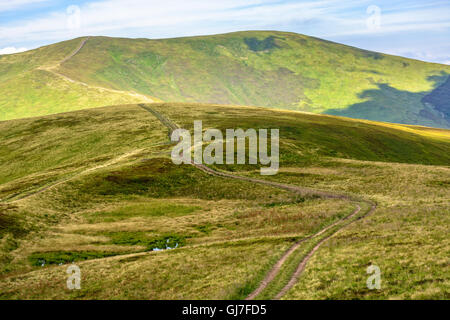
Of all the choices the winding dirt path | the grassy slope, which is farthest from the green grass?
the winding dirt path

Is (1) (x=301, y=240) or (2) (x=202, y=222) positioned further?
(2) (x=202, y=222)

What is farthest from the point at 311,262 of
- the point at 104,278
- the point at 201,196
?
the point at 201,196

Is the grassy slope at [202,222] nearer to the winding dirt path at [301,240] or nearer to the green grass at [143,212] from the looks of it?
the green grass at [143,212]

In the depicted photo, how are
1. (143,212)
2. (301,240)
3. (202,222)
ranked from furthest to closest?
1. (143,212)
2. (202,222)
3. (301,240)

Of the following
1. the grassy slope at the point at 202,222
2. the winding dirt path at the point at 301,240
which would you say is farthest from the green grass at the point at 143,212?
the winding dirt path at the point at 301,240

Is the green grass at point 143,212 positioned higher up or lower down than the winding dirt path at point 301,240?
lower down

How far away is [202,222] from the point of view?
57.6 m

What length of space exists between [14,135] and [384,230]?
145161 millimetres

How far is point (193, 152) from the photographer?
3863 inches

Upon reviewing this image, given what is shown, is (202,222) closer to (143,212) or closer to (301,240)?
(143,212)

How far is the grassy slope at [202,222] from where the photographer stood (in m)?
32.8

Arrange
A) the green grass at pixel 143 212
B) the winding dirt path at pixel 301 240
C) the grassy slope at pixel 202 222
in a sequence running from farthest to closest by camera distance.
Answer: the green grass at pixel 143 212 < the grassy slope at pixel 202 222 < the winding dirt path at pixel 301 240

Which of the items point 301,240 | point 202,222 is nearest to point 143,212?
point 202,222

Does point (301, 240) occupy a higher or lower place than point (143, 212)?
higher
